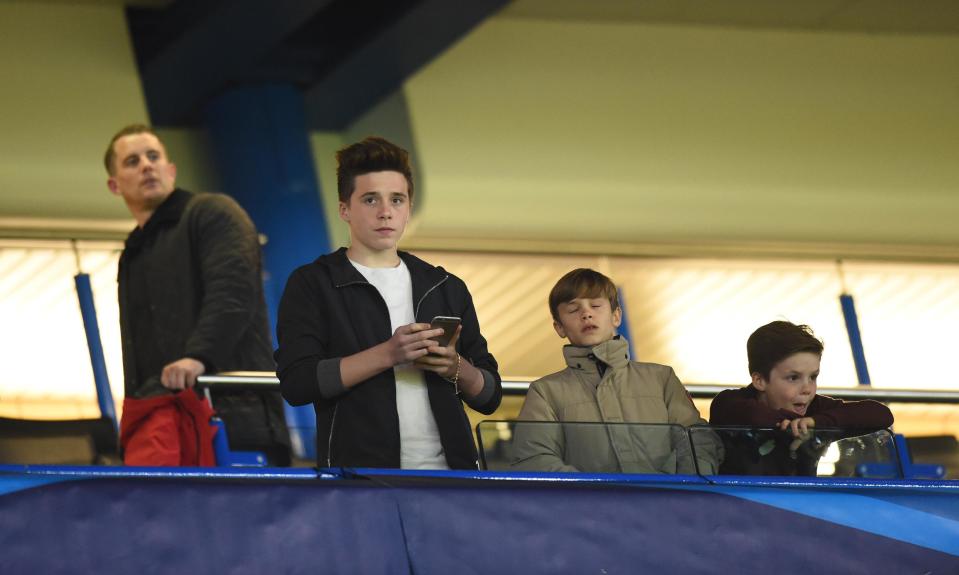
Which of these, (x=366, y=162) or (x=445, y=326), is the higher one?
(x=366, y=162)

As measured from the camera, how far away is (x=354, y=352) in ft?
14.3

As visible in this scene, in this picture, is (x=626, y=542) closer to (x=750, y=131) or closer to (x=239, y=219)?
(x=239, y=219)

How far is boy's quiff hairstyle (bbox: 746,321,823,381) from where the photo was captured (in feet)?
16.0

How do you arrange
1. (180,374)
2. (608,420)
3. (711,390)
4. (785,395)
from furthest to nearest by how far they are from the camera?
(711,390) → (180,374) → (785,395) → (608,420)

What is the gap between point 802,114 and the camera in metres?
12.4

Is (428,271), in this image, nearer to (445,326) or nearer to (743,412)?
(445,326)

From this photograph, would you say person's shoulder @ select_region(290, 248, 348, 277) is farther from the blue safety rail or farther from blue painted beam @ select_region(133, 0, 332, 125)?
blue painted beam @ select_region(133, 0, 332, 125)

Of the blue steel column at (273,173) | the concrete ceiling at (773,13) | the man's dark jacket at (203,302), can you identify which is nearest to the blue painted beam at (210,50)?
the blue steel column at (273,173)

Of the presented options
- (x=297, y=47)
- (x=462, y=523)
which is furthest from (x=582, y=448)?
(x=297, y=47)

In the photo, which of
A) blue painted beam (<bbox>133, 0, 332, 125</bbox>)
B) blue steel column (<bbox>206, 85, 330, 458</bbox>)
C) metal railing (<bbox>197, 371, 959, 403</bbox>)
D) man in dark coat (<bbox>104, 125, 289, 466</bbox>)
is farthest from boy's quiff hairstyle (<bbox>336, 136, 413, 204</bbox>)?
blue steel column (<bbox>206, 85, 330, 458</bbox>)

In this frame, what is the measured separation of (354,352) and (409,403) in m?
0.21

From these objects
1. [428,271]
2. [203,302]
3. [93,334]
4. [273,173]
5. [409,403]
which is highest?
[273,173]

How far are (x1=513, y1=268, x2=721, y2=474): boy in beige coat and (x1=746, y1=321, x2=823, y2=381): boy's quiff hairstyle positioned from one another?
1.12 feet

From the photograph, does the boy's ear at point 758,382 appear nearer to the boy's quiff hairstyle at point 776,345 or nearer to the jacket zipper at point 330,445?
the boy's quiff hairstyle at point 776,345
